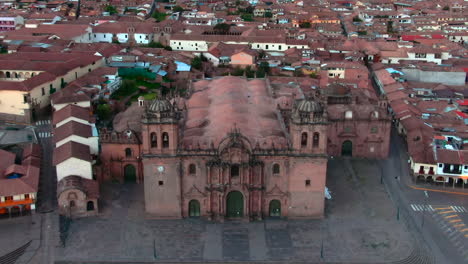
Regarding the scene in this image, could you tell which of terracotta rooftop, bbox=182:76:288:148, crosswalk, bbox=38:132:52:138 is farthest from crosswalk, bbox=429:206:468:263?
crosswalk, bbox=38:132:52:138

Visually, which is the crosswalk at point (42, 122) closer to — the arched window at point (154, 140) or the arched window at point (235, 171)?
the arched window at point (154, 140)

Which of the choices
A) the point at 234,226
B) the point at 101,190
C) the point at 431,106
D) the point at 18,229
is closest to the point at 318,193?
the point at 234,226

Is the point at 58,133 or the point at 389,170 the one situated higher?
the point at 58,133

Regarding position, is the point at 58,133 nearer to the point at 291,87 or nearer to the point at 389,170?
the point at 291,87

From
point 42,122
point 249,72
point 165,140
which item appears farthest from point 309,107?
point 249,72

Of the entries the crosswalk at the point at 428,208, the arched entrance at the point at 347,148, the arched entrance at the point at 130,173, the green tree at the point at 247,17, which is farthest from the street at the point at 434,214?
the green tree at the point at 247,17

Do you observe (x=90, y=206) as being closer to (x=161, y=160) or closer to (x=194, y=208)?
(x=161, y=160)
